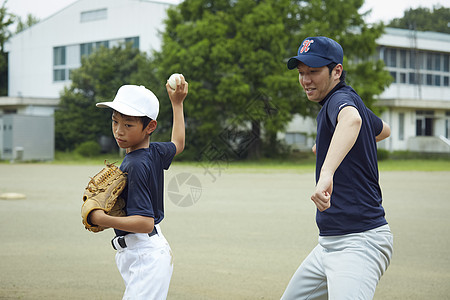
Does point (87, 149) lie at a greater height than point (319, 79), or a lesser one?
lesser

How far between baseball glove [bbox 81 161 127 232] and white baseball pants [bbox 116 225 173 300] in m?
0.20

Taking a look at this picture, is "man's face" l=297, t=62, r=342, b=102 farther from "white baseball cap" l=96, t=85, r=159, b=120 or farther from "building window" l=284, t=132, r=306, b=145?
"building window" l=284, t=132, r=306, b=145

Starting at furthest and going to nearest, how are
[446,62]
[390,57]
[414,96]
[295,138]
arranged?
[446,62], [414,96], [390,57], [295,138]

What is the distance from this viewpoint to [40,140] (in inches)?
1229

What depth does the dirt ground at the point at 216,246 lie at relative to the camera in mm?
5449

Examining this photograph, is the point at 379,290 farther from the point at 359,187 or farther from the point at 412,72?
the point at 412,72

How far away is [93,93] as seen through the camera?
134ft

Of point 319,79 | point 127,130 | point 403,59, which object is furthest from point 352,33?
point 127,130

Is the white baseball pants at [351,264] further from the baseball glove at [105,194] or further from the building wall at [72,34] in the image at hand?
the building wall at [72,34]

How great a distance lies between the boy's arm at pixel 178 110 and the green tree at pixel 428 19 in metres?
75.5

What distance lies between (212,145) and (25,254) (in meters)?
24.7

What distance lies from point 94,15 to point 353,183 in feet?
153

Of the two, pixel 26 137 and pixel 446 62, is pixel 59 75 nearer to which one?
pixel 26 137

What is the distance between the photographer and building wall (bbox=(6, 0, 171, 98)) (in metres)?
42.9
